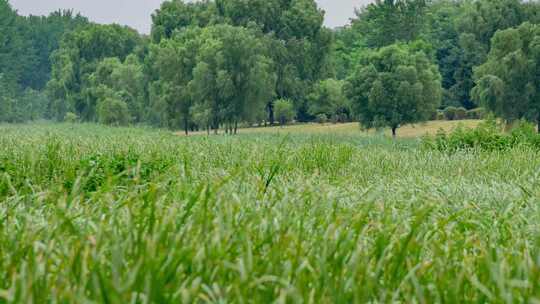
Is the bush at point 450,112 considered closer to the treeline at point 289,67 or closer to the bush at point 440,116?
the bush at point 440,116

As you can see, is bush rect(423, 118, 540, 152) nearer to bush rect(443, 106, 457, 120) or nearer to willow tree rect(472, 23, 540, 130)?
willow tree rect(472, 23, 540, 130)

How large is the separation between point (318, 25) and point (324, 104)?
6396mm

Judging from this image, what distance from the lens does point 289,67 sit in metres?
44.7

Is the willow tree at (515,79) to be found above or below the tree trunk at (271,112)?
above

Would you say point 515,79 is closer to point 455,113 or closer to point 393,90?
point 393,90

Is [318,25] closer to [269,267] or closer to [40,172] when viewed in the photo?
[40,172]

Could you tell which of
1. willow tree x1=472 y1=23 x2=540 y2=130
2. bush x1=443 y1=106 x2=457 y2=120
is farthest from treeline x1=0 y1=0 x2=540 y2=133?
bush x1=443 y1=106 x2=457 y2=120

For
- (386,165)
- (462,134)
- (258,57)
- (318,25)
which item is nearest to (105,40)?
(318,25)

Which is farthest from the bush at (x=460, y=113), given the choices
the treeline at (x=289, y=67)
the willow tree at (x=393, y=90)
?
the willow tree at (x=393, y=90)

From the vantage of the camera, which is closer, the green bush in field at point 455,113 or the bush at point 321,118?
the green bush in field at point 455,113

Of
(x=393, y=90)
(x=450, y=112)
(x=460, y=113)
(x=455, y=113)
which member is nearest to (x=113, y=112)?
(x=393, y=90)

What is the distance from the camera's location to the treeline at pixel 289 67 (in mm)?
31094

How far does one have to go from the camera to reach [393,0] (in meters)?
55.8

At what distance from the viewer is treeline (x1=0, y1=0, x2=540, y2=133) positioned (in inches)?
1224
